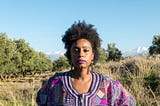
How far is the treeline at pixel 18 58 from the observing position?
55.2 meters

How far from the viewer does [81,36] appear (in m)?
3.78

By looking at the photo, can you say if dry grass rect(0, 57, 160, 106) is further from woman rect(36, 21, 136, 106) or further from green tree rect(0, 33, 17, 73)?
green tree rect(0, 33, 17, 73)

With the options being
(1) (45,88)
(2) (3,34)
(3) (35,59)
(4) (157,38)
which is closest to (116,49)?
(4) (157,38)

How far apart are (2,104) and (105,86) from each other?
3626 mm

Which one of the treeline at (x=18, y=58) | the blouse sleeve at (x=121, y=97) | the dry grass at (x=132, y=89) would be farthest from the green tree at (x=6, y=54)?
the blouse sleeve at (x=121, y=97)

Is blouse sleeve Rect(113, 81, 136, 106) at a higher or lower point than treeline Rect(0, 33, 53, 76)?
lower

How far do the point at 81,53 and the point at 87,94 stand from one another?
0.38 metres

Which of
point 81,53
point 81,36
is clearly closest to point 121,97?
point 81,53

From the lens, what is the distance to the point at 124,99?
11.7 feet

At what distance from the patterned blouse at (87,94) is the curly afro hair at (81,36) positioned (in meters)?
0.27

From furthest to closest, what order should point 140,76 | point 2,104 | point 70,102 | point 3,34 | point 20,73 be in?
point 20,73 < point 3,34 < point 140,76 < point 2,104 < point 70,102

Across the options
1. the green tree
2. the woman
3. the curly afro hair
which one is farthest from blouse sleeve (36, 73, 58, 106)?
the green tree

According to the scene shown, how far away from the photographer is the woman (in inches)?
140

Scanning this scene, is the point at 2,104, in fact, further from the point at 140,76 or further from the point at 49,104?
the point at 49,104
